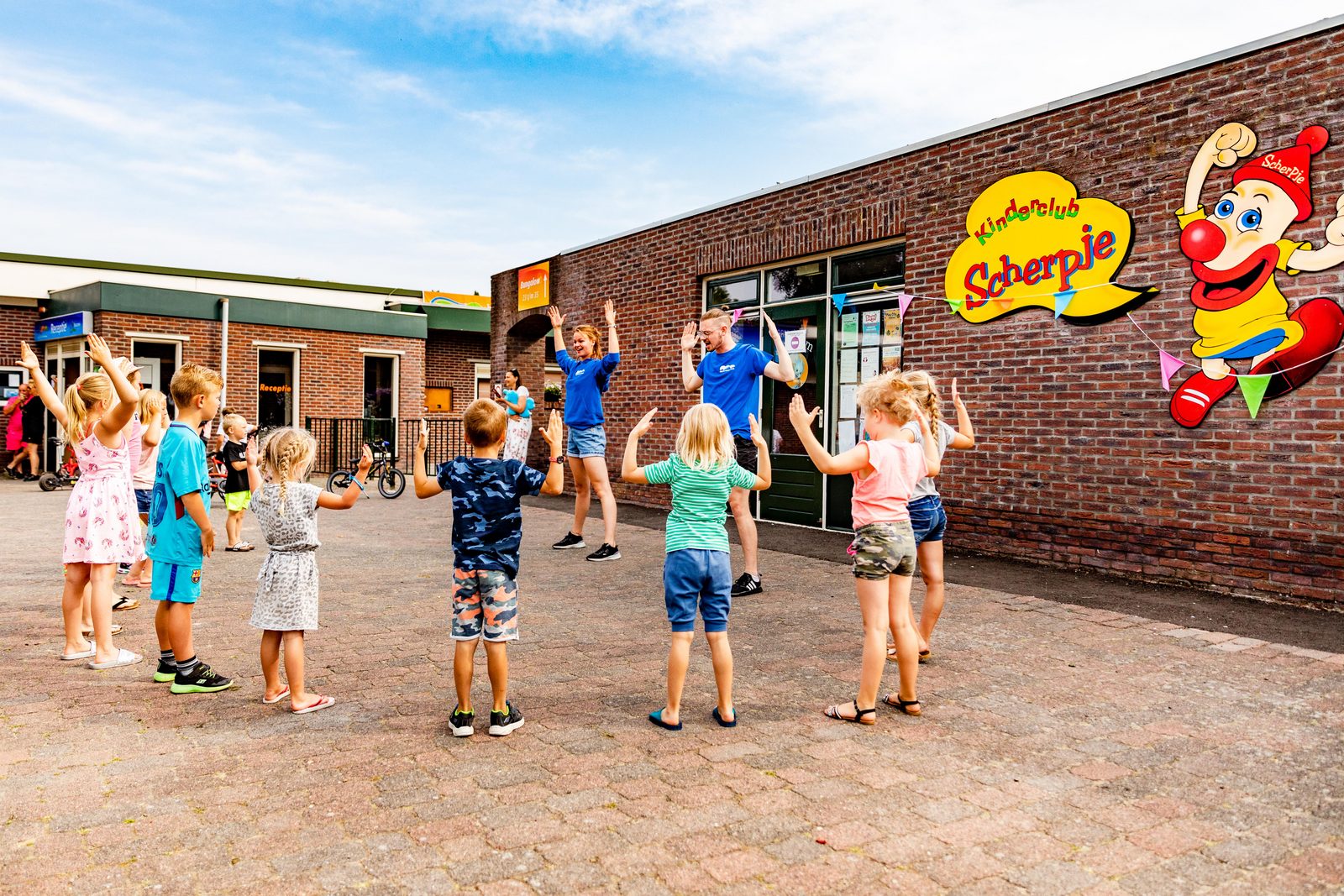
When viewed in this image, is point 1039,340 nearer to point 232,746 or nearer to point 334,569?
point 334,569

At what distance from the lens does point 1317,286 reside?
255 inches

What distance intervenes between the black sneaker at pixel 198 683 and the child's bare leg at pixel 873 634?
2.89m

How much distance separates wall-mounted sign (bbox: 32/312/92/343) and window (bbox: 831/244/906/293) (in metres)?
15.5

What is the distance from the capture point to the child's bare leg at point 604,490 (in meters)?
8.43

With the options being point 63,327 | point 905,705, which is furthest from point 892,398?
point 63,327

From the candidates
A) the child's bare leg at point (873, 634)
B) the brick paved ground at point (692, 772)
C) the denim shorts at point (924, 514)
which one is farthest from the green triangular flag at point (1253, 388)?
the child's bare leg at point (873, 634)

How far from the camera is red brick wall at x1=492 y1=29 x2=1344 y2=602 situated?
21.4 feet

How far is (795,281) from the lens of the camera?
1097cm

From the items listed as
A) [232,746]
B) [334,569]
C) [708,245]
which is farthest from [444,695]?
[708,245]

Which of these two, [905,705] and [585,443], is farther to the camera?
[585,443]

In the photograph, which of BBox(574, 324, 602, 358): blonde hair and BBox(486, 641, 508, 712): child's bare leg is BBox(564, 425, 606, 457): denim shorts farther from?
BBox(486, 641, 508, 712): child's bare leg

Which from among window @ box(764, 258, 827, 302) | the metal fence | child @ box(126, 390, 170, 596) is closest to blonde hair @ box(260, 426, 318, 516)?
child @ box(126, 390, 170, 596)

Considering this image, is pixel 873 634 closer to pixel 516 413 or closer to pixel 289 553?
pixel 289 553

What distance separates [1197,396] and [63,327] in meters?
21.0
